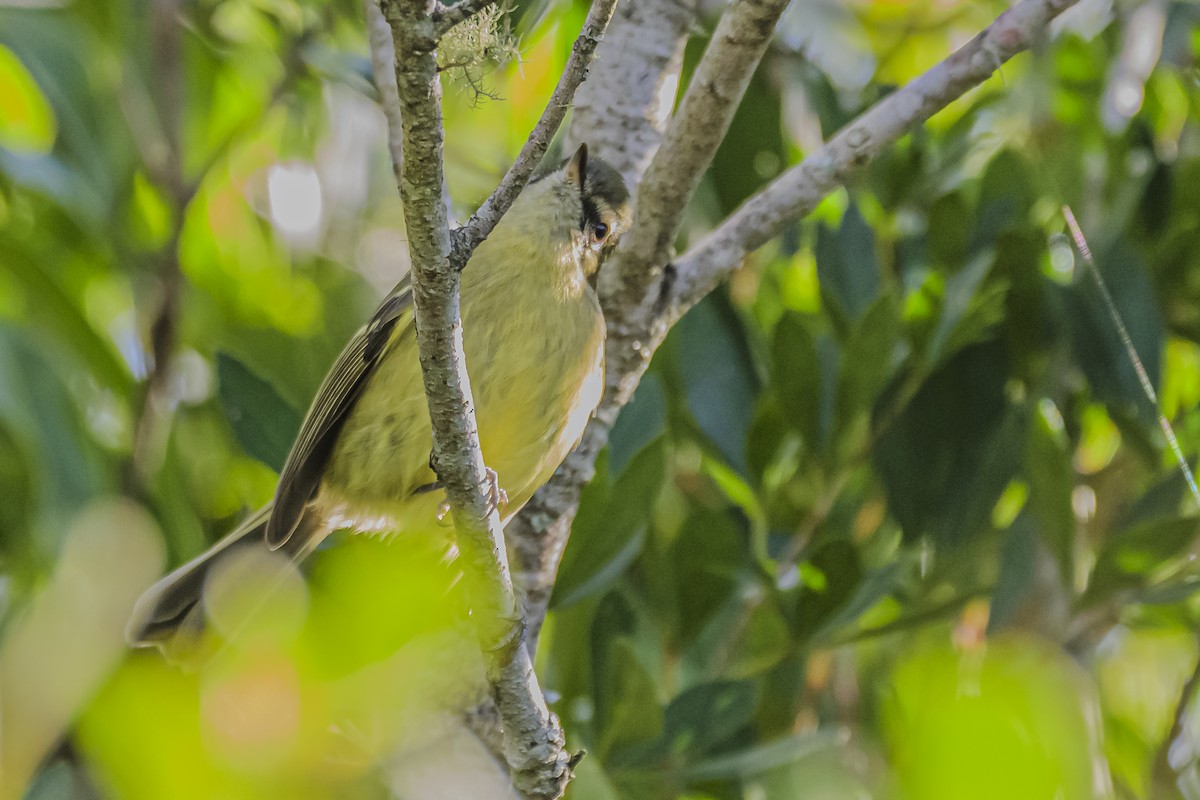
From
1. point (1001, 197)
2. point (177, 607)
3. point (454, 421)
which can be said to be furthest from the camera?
point (1001, 197)

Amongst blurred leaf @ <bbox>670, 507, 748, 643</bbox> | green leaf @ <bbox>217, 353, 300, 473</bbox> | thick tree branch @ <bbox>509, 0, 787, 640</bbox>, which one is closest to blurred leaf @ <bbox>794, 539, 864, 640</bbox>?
blurred leaf @ <bbox>670, 507, 748, 643</bbox>

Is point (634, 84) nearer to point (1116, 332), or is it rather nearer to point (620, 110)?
point (620, 110)

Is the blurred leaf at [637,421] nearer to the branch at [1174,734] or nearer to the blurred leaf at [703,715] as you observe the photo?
the blurred leaf at [703,715]

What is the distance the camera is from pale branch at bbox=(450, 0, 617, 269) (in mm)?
1481

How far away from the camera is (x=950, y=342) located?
2.79 m

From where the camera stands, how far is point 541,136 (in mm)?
1510

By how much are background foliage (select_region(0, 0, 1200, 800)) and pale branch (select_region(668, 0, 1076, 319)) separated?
0.28 metres

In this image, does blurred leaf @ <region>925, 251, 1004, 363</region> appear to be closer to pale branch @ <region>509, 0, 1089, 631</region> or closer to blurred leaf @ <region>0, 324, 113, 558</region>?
pale branch @ <region>509, 0, 1089, 631</region>

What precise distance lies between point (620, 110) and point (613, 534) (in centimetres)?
91

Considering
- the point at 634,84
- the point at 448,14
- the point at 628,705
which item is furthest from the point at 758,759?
the point at 448,14

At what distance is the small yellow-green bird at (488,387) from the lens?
249cm

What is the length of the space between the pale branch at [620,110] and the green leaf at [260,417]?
19.1 inches

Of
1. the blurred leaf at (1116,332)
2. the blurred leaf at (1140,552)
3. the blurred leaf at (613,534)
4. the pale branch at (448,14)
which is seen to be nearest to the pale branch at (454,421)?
the pale branch at (448,14)

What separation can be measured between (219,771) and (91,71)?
2.38 m
